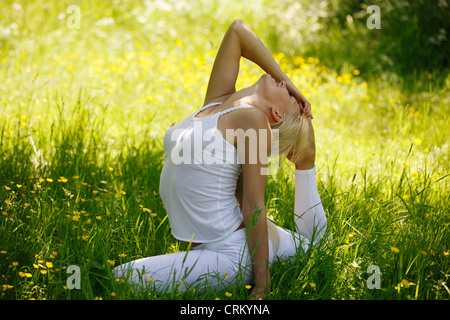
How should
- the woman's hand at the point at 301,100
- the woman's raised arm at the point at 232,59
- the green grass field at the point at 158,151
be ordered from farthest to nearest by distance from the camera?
the woman's raised arm at the point at 232,59
the woman's hand at the point at 301,100
the green grass field at the point at 158,151

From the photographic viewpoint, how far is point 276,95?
8.07ft

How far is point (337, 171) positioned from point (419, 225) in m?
0.87

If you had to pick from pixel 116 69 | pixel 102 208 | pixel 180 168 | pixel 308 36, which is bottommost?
pixel 102 208

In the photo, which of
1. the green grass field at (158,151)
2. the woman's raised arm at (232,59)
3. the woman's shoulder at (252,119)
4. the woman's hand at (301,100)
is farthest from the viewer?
the woman's raised arm at (232,59)

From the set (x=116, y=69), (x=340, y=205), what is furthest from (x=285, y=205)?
(x=116, y=69)

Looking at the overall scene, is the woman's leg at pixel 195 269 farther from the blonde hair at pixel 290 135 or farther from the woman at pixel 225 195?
the blonde hair at pixel 290 135

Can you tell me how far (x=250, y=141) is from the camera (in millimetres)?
2205

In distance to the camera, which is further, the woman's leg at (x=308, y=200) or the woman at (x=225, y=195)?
the woman's leg at (x=308, y=200)

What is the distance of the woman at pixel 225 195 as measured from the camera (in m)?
2.25

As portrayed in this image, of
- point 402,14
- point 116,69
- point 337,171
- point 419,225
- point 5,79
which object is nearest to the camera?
point 419,225

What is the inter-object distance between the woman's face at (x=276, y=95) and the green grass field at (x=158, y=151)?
0.67 metres

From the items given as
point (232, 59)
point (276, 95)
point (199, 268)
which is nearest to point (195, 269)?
point (199, 268)

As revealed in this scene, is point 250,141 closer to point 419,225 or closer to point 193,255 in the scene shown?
point 193,255

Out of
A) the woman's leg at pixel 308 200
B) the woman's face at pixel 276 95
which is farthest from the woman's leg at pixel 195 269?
the woman's face at pixel 276 95
